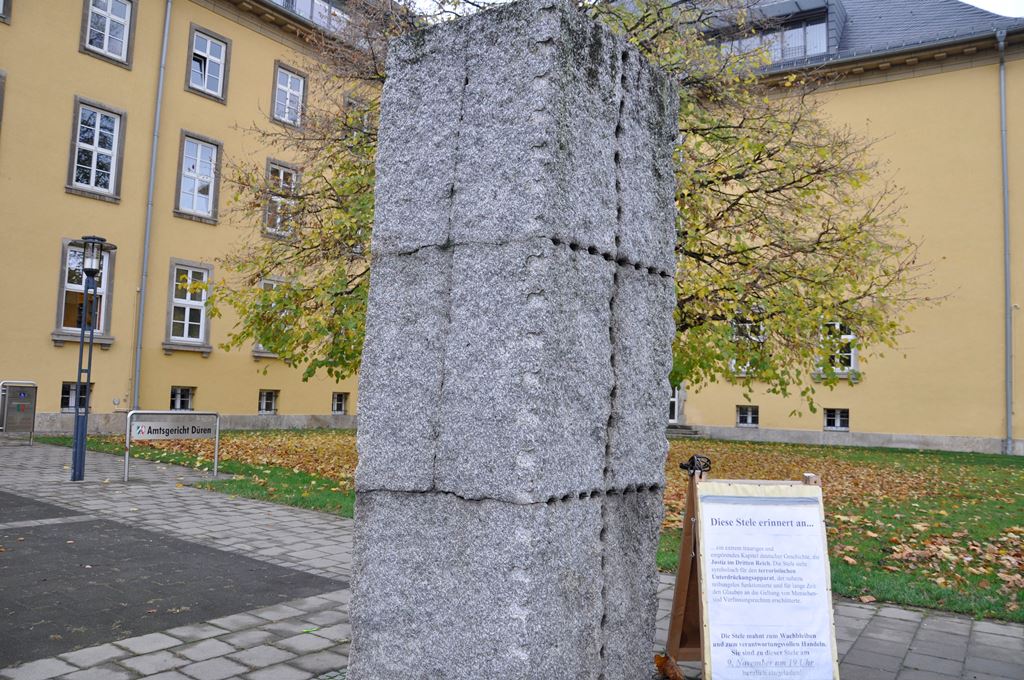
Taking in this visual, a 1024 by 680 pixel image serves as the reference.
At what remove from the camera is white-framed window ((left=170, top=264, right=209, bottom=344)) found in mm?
19203

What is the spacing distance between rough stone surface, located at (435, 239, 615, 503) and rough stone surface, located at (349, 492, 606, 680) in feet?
0.36

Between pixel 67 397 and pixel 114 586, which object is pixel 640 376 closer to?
pixel 114 586

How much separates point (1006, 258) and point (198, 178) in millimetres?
18987

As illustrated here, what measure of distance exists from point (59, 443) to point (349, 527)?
32.5 feet

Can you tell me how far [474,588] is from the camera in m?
2.86

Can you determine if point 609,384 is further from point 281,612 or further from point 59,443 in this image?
point 59,443

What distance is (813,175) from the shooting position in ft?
33.3

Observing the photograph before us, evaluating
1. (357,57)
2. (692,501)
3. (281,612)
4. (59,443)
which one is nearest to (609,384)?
(692,501)

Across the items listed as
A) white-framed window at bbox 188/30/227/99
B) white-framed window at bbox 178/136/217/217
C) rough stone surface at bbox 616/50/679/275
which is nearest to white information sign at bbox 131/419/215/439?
rough stone surface at bbox 616/50/679/275

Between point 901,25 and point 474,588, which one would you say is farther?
point 901,25

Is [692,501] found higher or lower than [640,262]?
lower

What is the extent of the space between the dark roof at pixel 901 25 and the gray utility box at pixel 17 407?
17.6 m

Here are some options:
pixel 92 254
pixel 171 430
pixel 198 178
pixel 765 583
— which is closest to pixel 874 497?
pixel 765 583

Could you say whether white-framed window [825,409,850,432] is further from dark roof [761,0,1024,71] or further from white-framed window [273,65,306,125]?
white-framed window [273,65,306,125]
